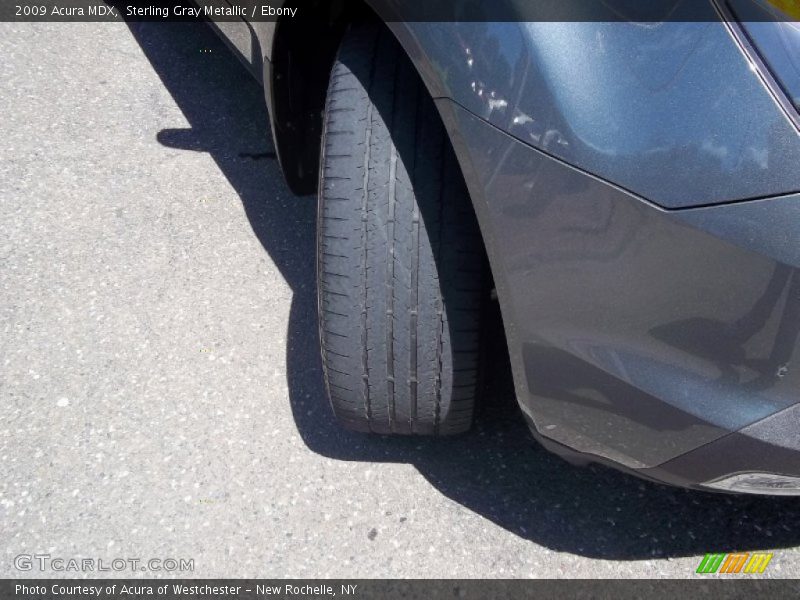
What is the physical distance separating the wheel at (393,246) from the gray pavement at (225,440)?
0.31 meters

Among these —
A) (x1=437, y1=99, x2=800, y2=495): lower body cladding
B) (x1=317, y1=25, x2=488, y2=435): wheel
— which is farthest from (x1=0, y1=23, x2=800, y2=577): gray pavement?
(x1=437, y1=99, x2=800, y2=495): lower body cladding

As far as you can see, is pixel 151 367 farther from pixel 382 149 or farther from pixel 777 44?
pixel 777 44

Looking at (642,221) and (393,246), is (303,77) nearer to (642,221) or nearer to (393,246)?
(393,246)

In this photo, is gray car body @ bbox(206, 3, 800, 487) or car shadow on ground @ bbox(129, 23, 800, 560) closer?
gray car body @ bbox(206, 3, 800, 487)

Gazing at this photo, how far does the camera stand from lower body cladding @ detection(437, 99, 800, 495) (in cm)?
98

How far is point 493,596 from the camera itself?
1.48m

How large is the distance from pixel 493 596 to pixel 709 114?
107 centimetres

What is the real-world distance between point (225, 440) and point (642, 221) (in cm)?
121

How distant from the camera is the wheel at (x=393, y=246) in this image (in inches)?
55.0

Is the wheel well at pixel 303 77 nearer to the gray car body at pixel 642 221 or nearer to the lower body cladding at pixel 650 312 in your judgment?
the gray car body at pixel 642 221

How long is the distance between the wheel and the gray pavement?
31 centimetres
